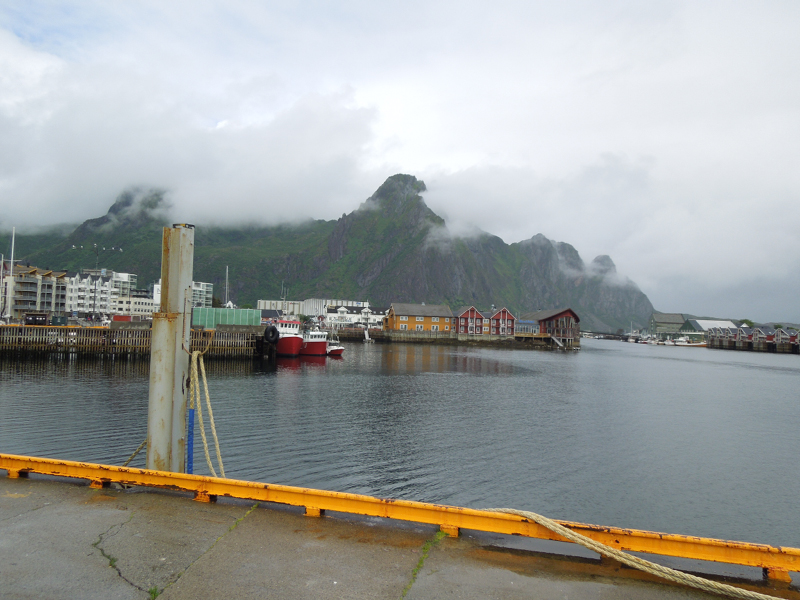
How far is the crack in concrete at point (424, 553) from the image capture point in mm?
5474

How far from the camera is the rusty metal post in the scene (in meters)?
9.29

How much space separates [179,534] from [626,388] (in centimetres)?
4792

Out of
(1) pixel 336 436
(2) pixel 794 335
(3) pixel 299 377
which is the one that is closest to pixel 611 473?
(1) pixel 336 436

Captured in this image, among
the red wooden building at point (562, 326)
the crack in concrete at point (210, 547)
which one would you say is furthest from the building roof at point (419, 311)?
the crack in concrete at point (210, 547)

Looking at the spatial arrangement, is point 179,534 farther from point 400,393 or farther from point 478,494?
point 400,393

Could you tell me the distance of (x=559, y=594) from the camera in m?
5.49

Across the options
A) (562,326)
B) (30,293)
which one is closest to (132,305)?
(30,293)

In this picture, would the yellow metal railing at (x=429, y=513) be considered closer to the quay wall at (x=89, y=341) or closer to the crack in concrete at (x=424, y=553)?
the crack in concrete at (x=424, y=553)

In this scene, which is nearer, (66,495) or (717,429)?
(66,495)

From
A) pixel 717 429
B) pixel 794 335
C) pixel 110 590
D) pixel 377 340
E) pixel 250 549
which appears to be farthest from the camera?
pixel 794 335

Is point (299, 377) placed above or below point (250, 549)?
below

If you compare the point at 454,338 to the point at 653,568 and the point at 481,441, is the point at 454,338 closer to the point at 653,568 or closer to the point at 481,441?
the point at 481,441

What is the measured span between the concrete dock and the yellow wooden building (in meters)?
114

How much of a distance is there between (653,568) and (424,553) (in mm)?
2860
